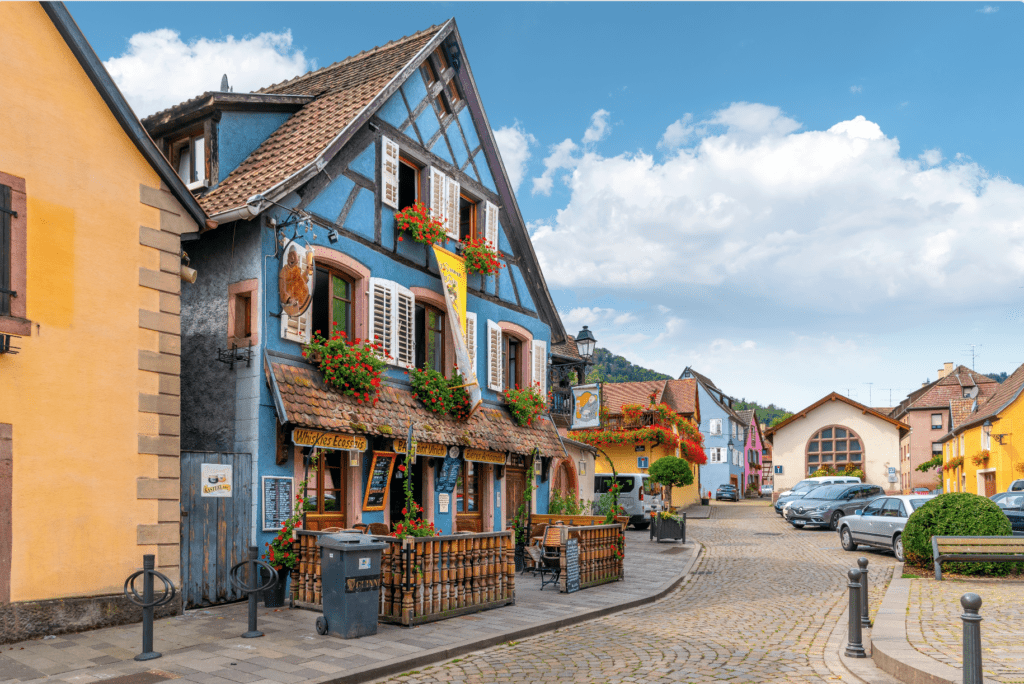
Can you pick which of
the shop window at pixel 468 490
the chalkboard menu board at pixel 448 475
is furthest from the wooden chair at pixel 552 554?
the shop window at pixel 468 490

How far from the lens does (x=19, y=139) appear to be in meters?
9.24

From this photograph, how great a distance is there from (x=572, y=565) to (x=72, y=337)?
25.3 ft

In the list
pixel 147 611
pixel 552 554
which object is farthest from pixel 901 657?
pixel 147 611

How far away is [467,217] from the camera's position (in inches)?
719

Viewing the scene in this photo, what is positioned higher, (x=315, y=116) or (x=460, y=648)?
(x=315, y=116)

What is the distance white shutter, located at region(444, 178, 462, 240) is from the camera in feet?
54.7

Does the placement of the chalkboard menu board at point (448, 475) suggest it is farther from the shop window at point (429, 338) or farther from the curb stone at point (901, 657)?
the curb stone at point (901, 657)

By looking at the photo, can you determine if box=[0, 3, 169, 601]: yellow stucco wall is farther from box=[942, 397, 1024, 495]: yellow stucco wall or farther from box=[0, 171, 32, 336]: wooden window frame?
box=[942, 397, 1024, 495]: yellow stucco wall

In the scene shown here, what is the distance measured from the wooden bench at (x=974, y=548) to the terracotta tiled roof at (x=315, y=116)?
40.5ft

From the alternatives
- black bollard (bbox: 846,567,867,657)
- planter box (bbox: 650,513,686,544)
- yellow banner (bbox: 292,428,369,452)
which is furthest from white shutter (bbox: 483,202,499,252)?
black bollard (bbox: 846,567,867,657)

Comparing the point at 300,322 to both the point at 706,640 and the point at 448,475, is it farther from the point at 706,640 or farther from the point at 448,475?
the point at 706,640

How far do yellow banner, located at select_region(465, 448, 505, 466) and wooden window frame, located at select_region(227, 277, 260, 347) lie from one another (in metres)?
5.46

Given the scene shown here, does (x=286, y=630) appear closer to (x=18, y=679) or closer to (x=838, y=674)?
(x=18, y=679)

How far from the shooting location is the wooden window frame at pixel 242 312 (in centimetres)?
1229
